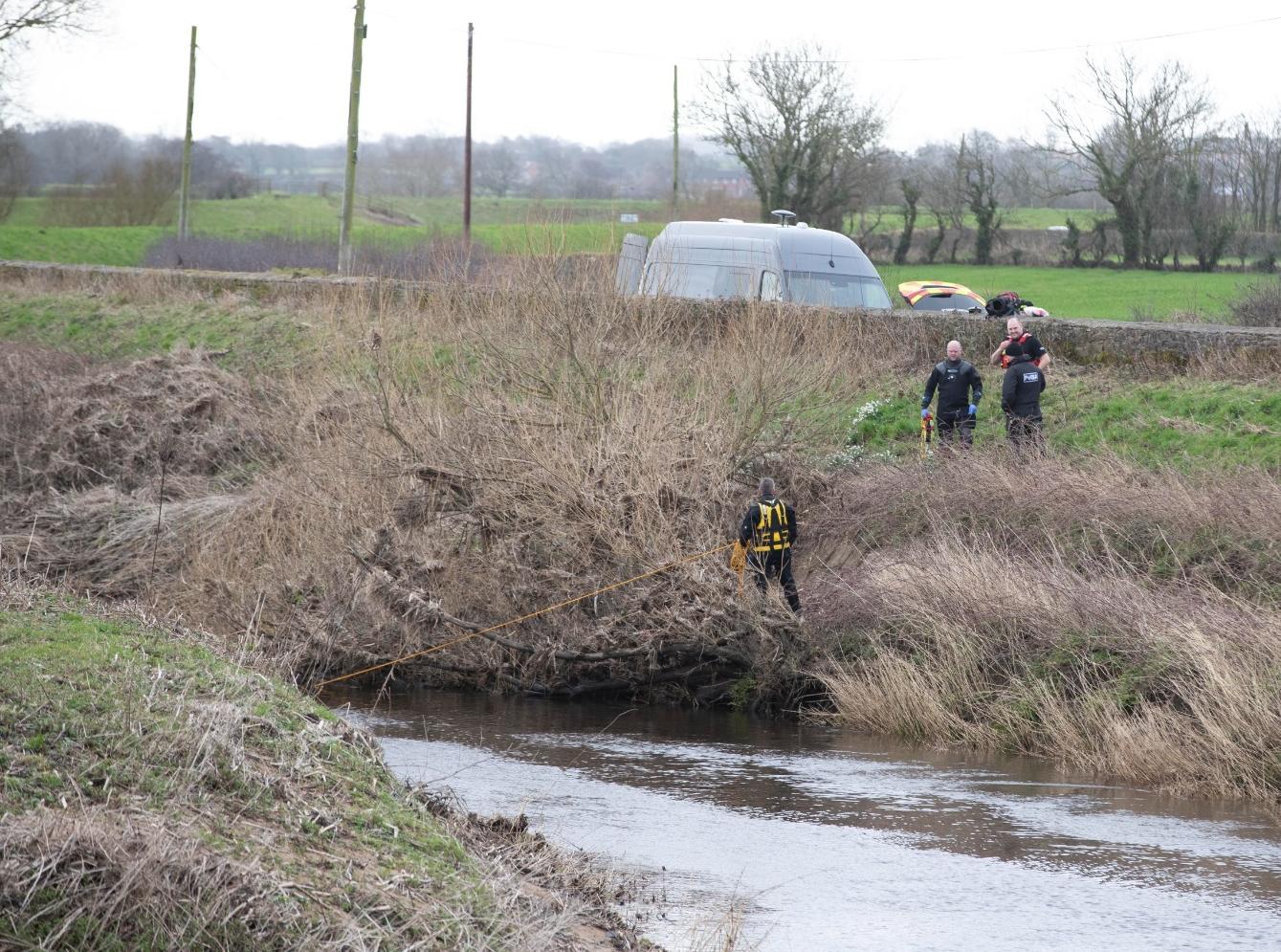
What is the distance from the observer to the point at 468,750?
11.7 metres

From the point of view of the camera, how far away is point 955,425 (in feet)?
53.3

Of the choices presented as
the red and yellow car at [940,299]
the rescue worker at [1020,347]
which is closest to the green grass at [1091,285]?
the red and yellow car at [940,299]

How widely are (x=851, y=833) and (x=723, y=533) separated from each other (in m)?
5.26

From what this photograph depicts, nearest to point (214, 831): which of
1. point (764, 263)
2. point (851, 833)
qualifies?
point (851, 833)

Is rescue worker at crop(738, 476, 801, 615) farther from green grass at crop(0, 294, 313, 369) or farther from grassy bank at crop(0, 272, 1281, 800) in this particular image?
green grass at crop(0, 294, 313, 369)

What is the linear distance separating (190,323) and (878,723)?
17.5m

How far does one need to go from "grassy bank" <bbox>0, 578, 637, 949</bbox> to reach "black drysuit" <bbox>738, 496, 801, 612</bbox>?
17.7ft

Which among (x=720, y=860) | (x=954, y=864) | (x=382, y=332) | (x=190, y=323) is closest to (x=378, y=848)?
(x=720, y=860)

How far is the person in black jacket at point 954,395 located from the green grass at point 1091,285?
990cm

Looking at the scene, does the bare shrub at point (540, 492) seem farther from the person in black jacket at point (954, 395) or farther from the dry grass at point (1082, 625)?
the person in black jacket at point (954, 395)

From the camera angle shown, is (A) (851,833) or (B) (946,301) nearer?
(A) (851,833)

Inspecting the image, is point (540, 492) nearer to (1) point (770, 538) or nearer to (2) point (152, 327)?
(1) point (770, 538)

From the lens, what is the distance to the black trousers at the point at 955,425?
16141 mm

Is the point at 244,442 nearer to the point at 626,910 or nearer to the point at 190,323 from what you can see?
the point at 190,323
